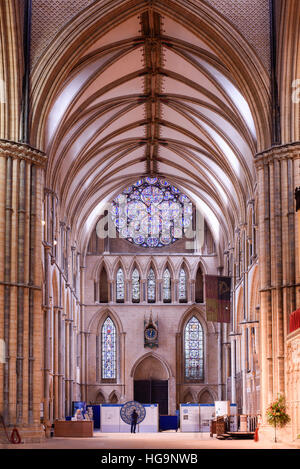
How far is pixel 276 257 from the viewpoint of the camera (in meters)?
27.2

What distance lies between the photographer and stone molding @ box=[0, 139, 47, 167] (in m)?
26.8

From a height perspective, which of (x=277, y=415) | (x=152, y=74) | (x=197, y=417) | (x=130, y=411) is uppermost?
(x=152, y=74)

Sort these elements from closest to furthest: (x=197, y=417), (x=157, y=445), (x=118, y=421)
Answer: (x=157, y=445), (x=118, y=421), (x=197, y=417)

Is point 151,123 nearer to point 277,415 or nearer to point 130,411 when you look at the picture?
point 130,411

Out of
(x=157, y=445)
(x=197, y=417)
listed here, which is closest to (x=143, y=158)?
(x=197, y=417)

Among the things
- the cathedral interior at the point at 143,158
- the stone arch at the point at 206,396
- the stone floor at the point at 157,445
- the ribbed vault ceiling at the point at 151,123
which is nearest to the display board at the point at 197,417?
the cathedral interior at the point at 143,158

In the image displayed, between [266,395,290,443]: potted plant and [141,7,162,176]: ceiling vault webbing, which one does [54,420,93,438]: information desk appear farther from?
[141,7,162,176]: ceiling vault webbing

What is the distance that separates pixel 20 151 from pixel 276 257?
9716 millimetres

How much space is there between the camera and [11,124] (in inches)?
1074

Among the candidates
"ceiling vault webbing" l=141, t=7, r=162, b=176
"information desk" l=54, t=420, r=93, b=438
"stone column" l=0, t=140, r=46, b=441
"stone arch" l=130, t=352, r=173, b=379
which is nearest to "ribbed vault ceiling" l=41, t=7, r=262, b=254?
"ceiling vault webbing" l=141, t=7, r=162, b=176

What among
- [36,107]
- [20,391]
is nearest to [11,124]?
[36,107]

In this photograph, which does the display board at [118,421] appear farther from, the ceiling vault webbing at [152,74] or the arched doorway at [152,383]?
the ceiling vault webbing at [152,74]

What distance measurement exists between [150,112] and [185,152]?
4812 millimetres

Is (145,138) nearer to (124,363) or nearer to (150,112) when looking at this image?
(150,112)
